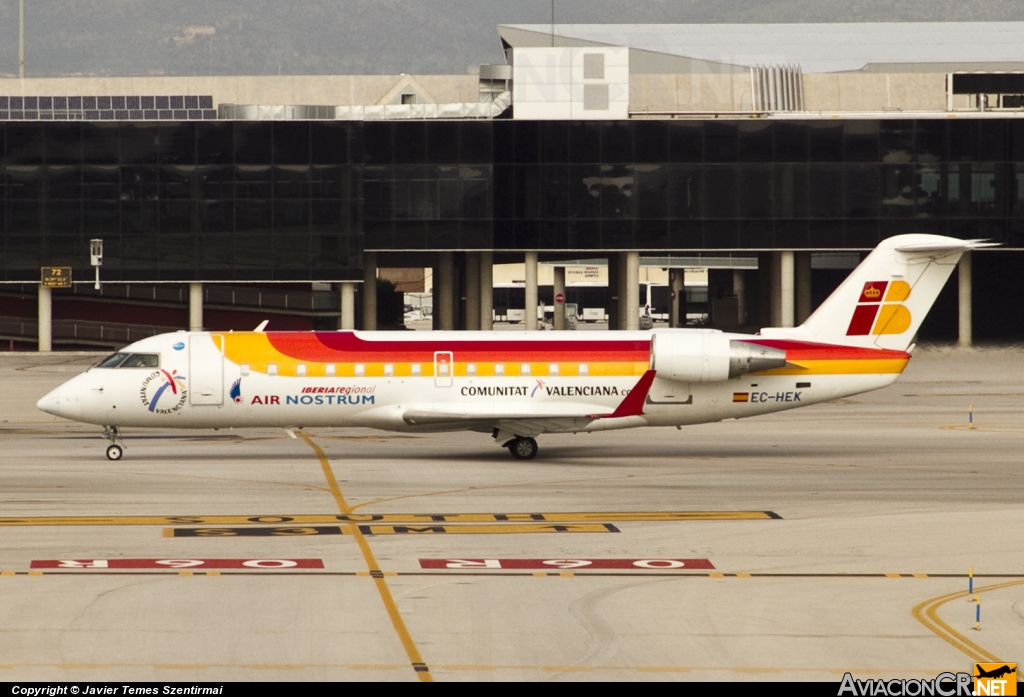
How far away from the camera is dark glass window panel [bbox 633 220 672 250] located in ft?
265

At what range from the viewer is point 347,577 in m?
22.0

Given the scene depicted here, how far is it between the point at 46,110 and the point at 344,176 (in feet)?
61.3

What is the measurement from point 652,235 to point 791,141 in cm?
A: 976

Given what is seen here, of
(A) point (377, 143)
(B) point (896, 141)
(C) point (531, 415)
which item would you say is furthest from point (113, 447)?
(B) point (896, 141)

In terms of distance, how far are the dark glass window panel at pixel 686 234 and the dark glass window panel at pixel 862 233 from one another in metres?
8.59

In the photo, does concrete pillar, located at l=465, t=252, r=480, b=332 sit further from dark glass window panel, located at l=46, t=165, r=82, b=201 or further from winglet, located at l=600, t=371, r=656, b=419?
winglet, located at l=600, t=371, r=656, b=419

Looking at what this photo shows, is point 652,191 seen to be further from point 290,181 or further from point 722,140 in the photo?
point 290,181

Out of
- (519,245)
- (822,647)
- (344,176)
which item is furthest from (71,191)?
(822,647)

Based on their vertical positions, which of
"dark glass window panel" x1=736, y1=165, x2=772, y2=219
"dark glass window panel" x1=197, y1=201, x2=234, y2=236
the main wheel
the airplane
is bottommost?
the main wheel

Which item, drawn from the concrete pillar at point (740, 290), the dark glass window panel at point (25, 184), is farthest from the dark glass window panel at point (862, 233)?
the dark glass window panel at point (25, 184)

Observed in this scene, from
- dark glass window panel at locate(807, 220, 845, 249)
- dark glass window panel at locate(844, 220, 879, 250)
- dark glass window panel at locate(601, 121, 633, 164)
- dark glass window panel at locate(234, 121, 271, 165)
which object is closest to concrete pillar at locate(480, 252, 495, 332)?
dark glass window panel at locate(601, 121, 633, 164)

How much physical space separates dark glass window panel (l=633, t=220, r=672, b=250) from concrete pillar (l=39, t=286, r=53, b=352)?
117 ft

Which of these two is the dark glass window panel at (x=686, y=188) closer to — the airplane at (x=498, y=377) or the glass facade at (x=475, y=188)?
the glass facade at (x=475, y=188)

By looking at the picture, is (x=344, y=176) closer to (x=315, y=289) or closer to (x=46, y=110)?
(x=315, y=289)
